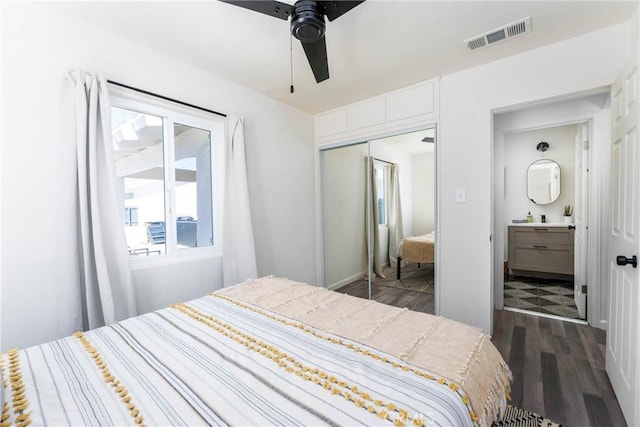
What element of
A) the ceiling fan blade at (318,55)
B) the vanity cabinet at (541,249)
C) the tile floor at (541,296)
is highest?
the ceiling fan blade at (318,55)

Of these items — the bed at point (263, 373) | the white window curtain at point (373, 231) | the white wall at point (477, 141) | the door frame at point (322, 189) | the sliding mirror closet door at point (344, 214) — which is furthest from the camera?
the sliding mirror closet door at point (344, 214)

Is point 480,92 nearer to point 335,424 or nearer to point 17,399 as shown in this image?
point 335,424

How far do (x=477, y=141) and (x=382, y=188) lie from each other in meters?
1.12

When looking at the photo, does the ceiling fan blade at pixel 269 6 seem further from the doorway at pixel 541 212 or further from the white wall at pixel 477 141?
the doorway at pixel 541 212

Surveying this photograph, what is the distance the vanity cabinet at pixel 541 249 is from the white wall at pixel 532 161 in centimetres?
31

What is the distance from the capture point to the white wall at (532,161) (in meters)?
4.21

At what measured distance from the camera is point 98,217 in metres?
1.80

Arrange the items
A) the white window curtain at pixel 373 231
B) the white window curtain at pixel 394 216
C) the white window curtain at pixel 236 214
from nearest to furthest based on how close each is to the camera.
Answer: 1. the white window curtain at pixel 236 214
2. the white window curtain at pixel 394 216
3. the white window curtain at pixel 373 231

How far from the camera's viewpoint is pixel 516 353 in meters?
2.24

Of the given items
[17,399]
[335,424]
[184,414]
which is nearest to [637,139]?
[335,424]

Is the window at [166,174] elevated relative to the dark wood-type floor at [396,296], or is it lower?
elevated

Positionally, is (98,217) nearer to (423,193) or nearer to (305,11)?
(305,11)

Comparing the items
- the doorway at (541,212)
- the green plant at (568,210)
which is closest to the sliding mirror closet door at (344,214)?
the doorway at (541,212)

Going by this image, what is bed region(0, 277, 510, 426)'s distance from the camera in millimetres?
769
